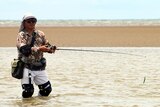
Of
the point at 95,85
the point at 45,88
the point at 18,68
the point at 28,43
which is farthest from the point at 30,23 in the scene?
the point at 95,85

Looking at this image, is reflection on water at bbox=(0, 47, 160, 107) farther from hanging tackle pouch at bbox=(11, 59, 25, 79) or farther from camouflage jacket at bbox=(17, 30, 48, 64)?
camouflage jacket at bbox=(17, 30, 48, 64)

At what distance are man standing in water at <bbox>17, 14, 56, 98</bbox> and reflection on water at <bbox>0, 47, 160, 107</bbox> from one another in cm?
32

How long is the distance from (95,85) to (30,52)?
2.44 metres

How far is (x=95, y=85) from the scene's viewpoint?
12.0 metres

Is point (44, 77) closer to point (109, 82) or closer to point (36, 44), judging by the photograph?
point (36, 44)

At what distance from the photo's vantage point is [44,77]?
33.9 feet

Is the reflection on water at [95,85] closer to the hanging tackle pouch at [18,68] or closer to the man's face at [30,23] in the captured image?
the hanging tackle pouch at [18,68]

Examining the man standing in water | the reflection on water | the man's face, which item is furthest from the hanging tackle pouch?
the man's face

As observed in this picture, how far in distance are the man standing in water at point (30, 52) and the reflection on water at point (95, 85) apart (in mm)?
321

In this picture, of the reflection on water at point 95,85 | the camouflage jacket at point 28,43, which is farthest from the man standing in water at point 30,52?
the reflection on water at point 95,85

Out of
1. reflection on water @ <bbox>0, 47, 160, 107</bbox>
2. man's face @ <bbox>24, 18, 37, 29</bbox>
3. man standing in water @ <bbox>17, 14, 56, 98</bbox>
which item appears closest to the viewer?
reflection on water @ <bbox>0, 47, 160, 107</bbox>

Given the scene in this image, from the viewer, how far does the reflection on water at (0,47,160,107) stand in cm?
977

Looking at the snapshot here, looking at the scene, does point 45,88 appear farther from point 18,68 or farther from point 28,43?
point 28,43

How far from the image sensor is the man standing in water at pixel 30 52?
32.7 feet
